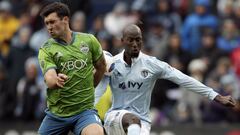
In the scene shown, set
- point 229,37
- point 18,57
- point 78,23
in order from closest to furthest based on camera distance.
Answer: point 229,37, point 78,23, point 18,57

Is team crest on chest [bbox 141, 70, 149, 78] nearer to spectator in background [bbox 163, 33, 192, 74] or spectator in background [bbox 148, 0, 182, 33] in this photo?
spectator in background [bbox 163, 33, 192, 74]

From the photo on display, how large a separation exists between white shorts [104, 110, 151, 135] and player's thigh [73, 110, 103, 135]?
47cm

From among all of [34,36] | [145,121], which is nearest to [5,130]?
[34,36]

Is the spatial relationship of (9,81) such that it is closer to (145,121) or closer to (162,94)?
(162,94)

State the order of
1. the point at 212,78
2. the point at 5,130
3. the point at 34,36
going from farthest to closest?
the point at 34,36, the point at 5,130, the point at 212,78

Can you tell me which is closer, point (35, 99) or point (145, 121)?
point (145, 121)

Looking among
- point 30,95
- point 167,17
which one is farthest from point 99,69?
point 167,17

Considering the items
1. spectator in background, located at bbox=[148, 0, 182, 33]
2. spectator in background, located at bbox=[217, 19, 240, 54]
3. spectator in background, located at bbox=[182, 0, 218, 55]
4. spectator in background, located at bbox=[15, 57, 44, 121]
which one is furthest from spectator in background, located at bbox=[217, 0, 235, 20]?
spectator in background, located at bbox=[15, 57, 44, 121]

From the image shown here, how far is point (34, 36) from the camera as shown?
65.4 ft

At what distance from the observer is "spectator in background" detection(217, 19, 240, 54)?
18.0m

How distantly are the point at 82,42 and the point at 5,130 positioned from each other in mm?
8498

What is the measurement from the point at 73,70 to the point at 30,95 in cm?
791

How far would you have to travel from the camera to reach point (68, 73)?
10.5 meters

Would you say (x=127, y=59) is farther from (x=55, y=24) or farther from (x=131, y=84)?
(x=55, y=24)
